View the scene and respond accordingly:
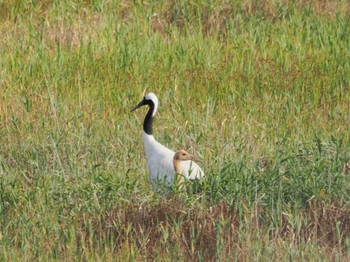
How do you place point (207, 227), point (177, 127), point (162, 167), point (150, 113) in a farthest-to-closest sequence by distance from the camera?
point (177, 127) → point (150, 113) → point (162, 167) → point (207, 227)

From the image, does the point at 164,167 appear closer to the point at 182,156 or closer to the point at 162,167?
the point at 162,167

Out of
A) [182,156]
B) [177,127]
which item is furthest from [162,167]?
[177,127]

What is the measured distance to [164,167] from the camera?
6.80m

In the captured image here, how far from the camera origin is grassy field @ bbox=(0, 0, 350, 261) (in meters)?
6.04

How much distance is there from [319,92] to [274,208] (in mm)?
2985

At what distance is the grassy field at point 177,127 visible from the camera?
6.04 meters

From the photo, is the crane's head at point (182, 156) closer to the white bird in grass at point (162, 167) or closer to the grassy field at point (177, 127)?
the white bird in grass at point (162, 167)

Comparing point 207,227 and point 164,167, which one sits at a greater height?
point 164,167

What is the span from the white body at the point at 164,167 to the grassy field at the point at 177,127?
0.11 meters

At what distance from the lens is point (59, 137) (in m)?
7.69

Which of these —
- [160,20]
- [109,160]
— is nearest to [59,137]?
[109,160]

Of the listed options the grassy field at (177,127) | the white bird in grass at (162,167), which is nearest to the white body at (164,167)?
the white bird in grass at (162,167)

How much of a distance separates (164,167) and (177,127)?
131 cm

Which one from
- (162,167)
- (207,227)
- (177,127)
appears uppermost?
(177,127)
